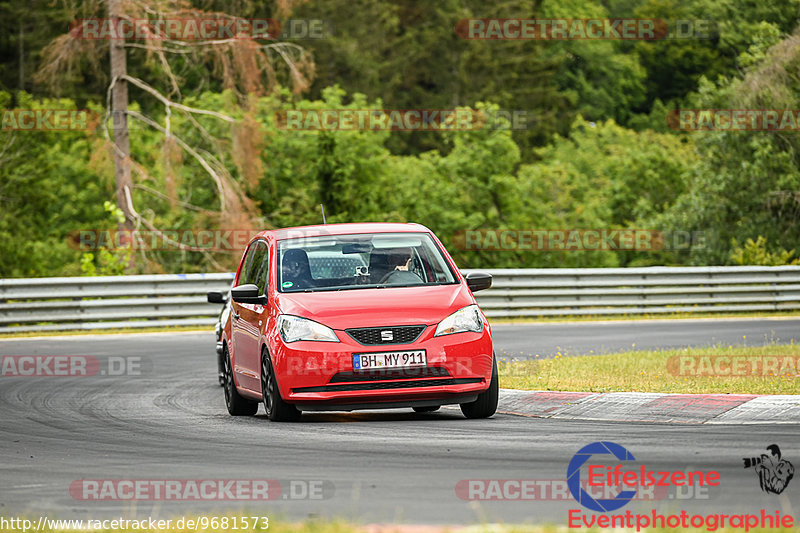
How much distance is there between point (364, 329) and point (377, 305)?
320 mm

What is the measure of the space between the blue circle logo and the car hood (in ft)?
7.81

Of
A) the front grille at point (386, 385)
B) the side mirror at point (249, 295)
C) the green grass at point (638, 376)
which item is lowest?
the green grass at point (638, 376)

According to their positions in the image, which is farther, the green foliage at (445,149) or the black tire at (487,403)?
the green foliage at (445,149)

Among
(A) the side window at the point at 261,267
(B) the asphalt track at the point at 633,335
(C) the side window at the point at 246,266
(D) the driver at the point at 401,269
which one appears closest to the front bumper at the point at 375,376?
(D) the driver at the point at 401,269

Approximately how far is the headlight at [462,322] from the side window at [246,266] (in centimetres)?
295

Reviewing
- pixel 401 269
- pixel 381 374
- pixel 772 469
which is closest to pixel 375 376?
pixel 381 374

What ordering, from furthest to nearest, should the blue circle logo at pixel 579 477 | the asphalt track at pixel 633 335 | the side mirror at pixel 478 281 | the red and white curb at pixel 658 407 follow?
the asphalt track at pixel 633 335, the side mirror at pixel 478 281, the red and white curb at pixel 658 407, the blue circle logo at pixel 579 477

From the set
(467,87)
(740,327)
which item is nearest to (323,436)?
(740,327)

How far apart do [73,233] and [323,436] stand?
44.8 metres

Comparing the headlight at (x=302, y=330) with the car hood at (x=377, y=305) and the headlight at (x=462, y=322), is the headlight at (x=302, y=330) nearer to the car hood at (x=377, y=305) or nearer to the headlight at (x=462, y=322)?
the car hood at (x=377, y=305)

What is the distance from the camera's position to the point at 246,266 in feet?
44.9

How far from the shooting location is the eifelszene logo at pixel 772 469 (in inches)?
286

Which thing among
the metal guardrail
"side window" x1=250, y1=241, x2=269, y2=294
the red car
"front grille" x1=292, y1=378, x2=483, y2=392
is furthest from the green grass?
the metal guardrail

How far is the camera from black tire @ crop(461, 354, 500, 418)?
11.2 meters
